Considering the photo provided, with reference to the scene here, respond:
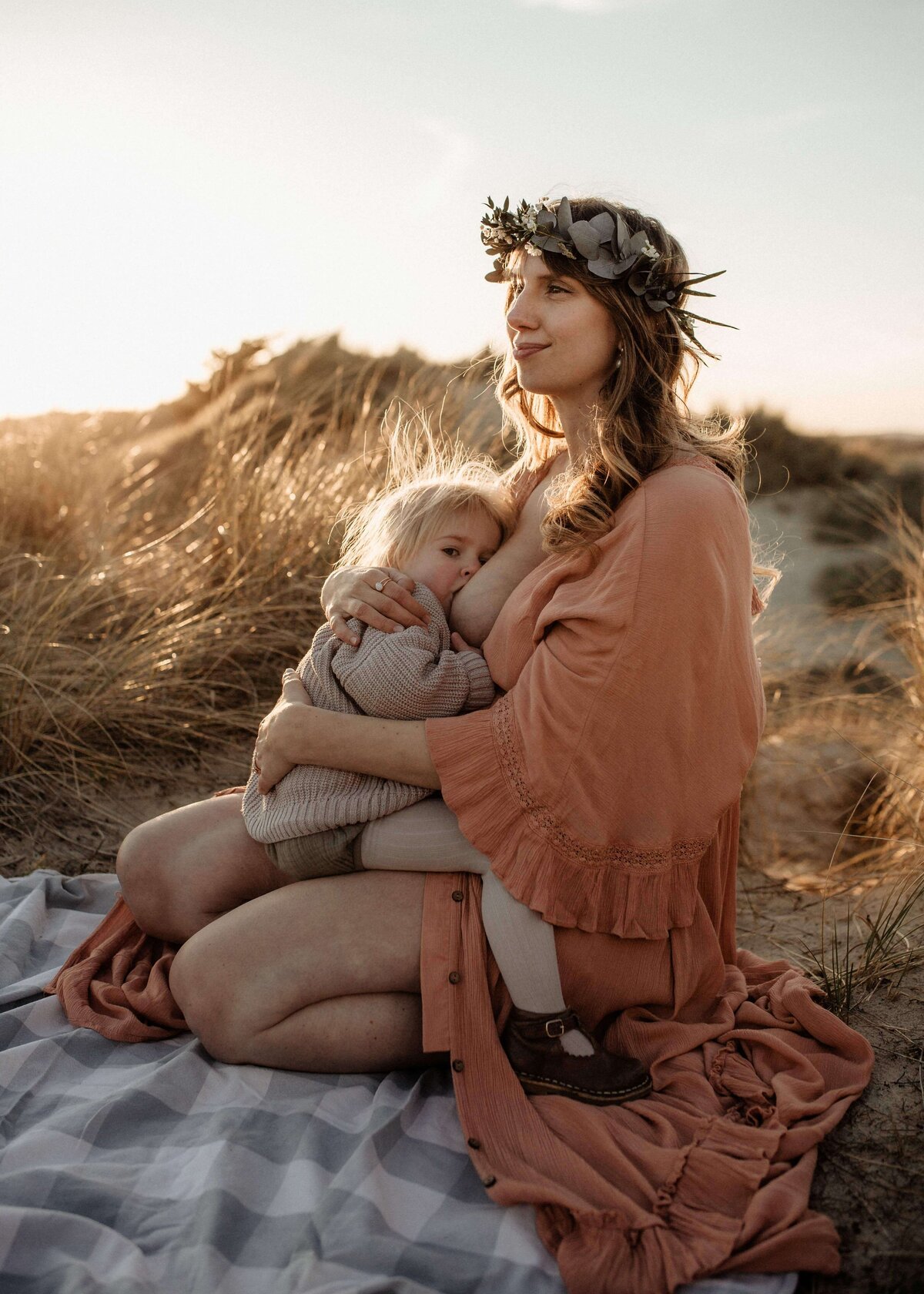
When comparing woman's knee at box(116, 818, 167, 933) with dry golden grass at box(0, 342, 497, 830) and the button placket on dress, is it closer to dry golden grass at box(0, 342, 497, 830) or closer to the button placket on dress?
the button placket on dress

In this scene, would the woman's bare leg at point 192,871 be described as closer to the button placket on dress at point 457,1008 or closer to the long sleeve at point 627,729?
the button placket on dress at point 457,1008

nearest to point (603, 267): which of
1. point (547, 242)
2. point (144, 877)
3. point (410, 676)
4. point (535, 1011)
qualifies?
point (547, 242)

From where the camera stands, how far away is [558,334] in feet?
8.35

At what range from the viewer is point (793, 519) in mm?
13109

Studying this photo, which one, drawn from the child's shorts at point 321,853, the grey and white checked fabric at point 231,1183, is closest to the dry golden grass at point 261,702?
the grey and white checked fabric at point 231,1183

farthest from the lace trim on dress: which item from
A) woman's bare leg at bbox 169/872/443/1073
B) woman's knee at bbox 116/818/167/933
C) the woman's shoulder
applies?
woman's knee at bbox 116/818/167/933

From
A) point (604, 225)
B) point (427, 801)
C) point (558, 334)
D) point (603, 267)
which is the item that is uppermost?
point (604, 225)

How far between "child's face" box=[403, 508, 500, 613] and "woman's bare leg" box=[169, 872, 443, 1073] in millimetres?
812

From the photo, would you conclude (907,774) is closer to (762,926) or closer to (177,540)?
(762,926)

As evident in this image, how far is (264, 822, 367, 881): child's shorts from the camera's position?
2.37 metres

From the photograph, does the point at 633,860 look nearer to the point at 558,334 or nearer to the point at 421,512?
the point at 421,512

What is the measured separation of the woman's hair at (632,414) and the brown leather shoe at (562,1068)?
3.52 feet

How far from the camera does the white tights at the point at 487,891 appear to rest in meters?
2.21

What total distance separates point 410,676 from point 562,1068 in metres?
0.93
